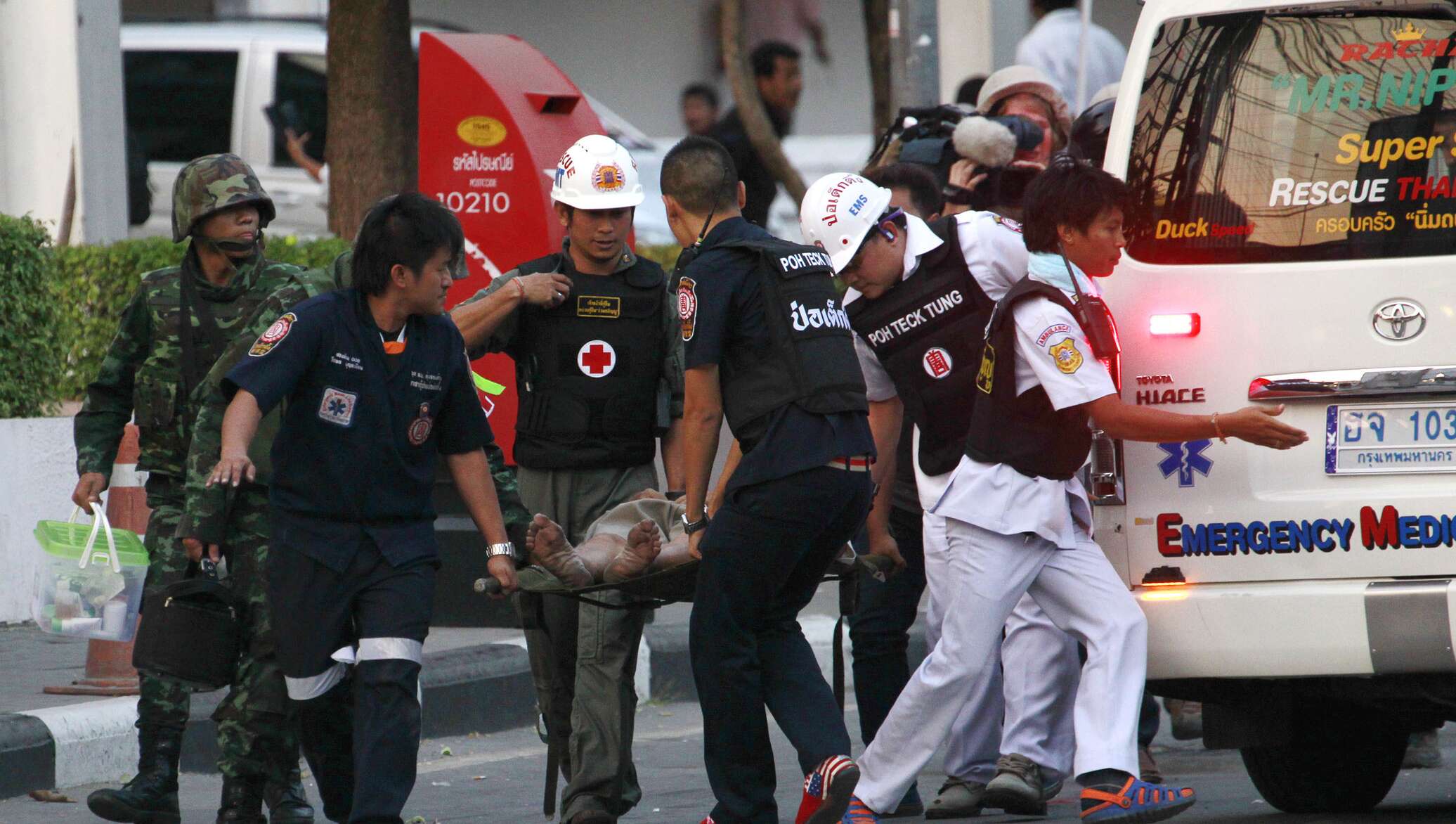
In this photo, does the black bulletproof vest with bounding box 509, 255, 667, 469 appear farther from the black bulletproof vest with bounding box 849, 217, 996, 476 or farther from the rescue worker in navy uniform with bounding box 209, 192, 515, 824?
the rescue worker in navy uniform with bounding box 209, 192, 515, 824

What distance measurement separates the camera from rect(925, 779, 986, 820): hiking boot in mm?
6375

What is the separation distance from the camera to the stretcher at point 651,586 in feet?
18.4

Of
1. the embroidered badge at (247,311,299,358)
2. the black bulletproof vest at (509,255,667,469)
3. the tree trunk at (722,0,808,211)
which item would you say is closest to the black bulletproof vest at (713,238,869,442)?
the black bulletproof vest at (509,255,667,469)

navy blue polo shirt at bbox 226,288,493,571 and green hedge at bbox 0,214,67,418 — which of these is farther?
green hedge at bbox 0,214,67,418

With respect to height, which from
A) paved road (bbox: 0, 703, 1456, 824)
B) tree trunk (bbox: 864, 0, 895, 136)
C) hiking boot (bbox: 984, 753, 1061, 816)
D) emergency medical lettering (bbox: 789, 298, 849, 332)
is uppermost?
tree trunk (bbox: 864, 0, 895, 136)

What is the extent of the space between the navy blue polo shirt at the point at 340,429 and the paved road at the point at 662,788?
1475 millimetres

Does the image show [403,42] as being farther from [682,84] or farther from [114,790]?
[682,84]

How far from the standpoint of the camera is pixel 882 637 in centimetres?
664

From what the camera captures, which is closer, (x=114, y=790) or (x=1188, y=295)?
(x=1188, y=295)

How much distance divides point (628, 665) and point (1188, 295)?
183 centimetres

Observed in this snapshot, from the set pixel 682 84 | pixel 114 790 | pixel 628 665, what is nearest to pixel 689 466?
pixel 628 665

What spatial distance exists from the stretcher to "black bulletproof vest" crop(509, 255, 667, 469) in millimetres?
477

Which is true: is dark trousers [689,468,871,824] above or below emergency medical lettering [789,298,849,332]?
below

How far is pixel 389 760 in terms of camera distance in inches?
204
